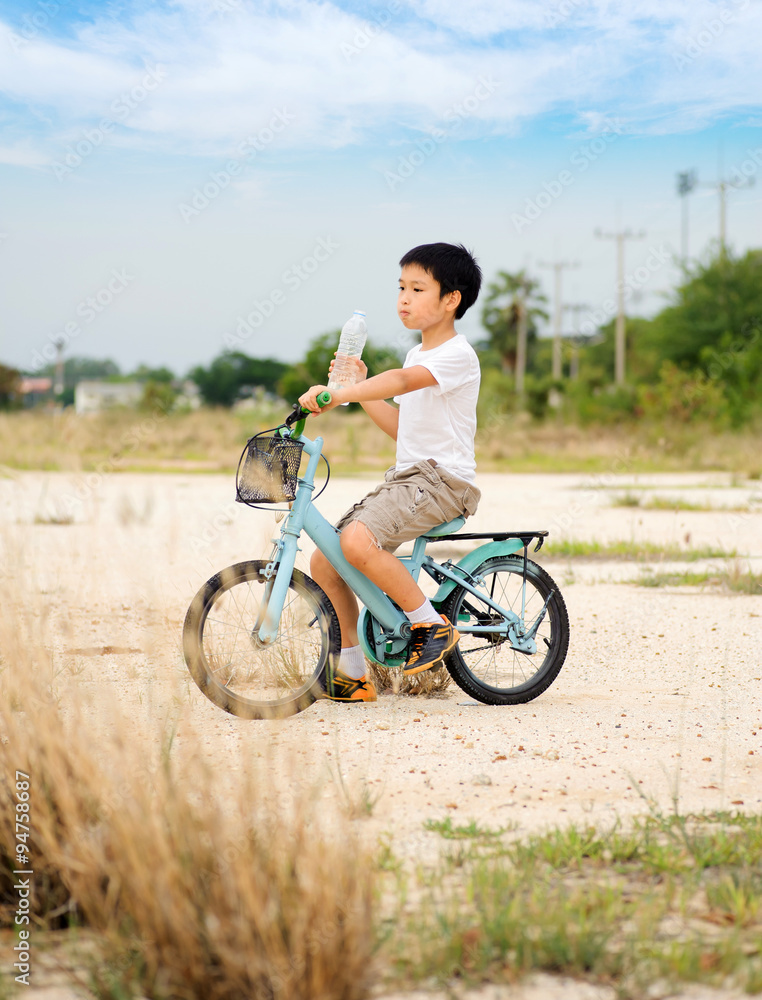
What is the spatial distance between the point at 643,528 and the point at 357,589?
8249 mm

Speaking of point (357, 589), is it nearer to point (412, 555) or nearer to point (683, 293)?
point (412, 555)

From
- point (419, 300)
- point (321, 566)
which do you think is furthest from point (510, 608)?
point (419, 300)

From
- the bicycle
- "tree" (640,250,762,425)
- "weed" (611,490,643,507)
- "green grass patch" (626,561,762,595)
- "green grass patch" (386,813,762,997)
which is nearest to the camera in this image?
"green grass patch" (386,813,762,997)

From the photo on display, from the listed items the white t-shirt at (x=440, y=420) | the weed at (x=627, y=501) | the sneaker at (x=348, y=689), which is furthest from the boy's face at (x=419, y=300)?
the weed at (x=627, y=501)

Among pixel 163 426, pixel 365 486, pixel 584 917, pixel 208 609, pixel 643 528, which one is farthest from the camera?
pixel 163 426

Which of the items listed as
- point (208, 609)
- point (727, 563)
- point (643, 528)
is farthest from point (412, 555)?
point (643, 528)

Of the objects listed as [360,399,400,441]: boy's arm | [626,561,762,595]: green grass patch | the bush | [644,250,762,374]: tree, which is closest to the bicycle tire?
[360,399,400,441]: boy's arm

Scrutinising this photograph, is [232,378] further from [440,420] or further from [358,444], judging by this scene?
[440,420]

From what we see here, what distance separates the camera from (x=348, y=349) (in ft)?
13.7

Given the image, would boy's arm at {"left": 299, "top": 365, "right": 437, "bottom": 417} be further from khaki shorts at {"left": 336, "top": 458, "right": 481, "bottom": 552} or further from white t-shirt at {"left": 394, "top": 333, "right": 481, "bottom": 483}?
khaki shorts at {"left": 336, "top": 458, "right": 481, "bottom": 552}

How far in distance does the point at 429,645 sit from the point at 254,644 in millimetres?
694

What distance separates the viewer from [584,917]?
7.90 ft

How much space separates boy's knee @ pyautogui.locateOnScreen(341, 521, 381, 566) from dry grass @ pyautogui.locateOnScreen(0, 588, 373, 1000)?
1557mm

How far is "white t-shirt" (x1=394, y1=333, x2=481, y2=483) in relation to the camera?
421cm
